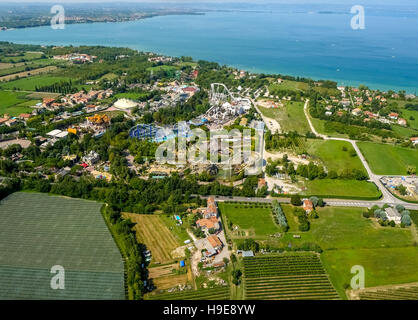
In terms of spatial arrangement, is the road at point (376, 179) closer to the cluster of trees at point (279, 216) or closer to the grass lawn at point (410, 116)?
the cluster of trees at point (279, 216)

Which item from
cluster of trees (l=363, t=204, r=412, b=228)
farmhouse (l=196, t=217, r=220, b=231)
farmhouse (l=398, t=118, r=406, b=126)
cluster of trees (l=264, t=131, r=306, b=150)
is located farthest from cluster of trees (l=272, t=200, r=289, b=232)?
farmhouse (l=398, t=118, r=406, b=126)

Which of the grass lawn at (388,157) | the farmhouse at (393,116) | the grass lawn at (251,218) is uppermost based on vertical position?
the farmhouse at (393,116)

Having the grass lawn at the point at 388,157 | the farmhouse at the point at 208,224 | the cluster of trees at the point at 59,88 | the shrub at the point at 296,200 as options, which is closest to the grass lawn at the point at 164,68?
the cluster of trees at the point at 59,88

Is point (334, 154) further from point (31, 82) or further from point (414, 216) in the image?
point (31, 82)

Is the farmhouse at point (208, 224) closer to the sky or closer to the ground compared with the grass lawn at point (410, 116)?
closer to the ground

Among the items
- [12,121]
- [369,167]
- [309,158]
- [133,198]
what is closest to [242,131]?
[309,158]

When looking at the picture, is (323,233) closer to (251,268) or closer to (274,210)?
(274,210)

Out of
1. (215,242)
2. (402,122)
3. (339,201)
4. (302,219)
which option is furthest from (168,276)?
(402,122)
